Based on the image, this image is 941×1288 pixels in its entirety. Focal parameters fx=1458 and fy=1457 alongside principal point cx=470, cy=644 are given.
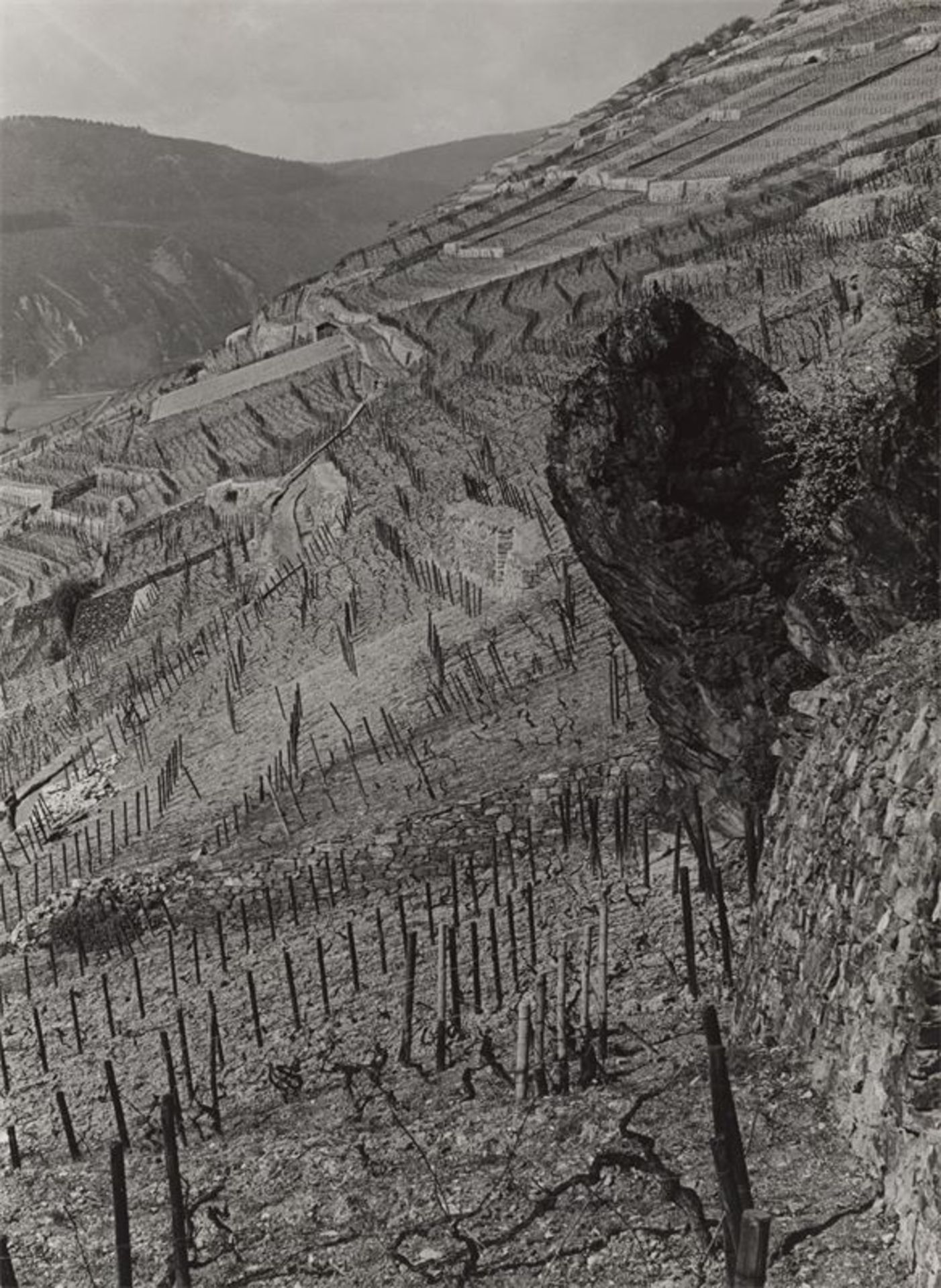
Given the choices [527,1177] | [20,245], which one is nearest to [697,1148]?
[527,1177]

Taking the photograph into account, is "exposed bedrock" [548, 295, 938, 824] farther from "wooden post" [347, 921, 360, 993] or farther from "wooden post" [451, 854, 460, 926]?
"wooden post" [347, 921, 360, 993]

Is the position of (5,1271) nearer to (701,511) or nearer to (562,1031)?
(562,1031)

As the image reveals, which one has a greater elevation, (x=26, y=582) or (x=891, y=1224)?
(x=26, y=582)

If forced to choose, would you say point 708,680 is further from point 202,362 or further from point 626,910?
point 202,362

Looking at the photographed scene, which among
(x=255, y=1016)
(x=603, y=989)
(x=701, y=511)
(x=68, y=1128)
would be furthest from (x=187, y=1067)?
(x=701, y=511)

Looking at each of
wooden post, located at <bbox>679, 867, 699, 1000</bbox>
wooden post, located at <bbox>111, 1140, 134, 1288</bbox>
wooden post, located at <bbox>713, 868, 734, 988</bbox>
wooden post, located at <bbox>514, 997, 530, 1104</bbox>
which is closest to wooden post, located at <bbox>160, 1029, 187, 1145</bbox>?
wooden post, located at <bbox>514, 997, 530, 1104</bbox>

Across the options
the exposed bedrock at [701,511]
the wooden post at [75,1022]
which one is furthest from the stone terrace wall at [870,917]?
the wooden post at [75,1022]
